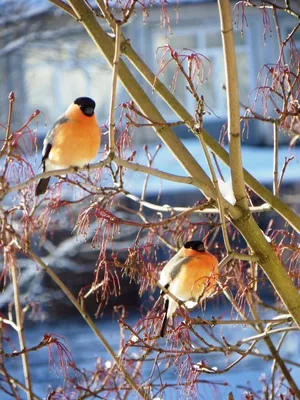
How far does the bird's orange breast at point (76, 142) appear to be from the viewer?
2156 millimetres

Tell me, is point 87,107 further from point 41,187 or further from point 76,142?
point 41,187

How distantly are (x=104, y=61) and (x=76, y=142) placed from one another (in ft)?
23.6

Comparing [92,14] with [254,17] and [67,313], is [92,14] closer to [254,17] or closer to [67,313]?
[67,313]

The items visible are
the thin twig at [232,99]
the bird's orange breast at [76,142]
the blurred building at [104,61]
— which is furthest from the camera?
the blurred building at [104,61]

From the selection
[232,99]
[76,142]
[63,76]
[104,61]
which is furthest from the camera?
[63,76]

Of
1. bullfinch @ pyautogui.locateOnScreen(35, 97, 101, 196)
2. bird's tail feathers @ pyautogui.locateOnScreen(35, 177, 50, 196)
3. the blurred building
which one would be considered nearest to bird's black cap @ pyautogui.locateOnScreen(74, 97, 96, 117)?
bullfinch @ pyautogui.locateOnScreen(35, 97, 101, 196)

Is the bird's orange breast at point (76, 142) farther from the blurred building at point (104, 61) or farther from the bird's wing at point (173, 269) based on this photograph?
the blurred building at point (104, 61)

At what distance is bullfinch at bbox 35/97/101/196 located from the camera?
7.09ft

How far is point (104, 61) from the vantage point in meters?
9.20

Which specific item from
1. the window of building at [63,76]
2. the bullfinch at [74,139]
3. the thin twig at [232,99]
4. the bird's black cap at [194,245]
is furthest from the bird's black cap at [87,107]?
the window of building at [63,76]

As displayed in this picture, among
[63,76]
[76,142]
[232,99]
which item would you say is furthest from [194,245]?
[63,76]

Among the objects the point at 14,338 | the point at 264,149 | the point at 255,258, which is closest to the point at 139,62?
the point at 255,258

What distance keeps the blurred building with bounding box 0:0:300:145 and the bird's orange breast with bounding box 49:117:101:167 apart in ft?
22.0

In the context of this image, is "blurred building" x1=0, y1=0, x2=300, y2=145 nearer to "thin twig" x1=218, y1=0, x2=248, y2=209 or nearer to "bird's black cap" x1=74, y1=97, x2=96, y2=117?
"bird's black cap" x1=74, y1=97, x2=96, y2=117
